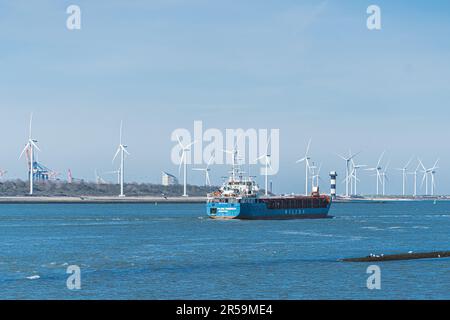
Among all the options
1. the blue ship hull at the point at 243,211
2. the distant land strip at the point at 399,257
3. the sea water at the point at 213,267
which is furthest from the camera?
the blue ship hull at the point at 243,211

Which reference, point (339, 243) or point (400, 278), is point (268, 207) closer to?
point (339, 243)

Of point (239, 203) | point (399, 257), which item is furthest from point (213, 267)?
point (239, 203)

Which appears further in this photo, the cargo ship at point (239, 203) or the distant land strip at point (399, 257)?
the cargo ship at point (239, 203)

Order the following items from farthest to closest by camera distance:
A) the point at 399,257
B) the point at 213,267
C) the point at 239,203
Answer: the point at 239,203
the point at 399,257
the point at 213,267

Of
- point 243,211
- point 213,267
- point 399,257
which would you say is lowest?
point 213,267

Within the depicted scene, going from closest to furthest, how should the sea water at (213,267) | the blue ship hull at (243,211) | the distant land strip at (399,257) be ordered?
the sea water at (213,267) → the distant land strip at (399,257) → the blue ship hull at (243,211)

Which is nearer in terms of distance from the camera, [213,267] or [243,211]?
[213,267]

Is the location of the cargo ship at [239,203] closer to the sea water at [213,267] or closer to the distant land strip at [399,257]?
the sea water at [213,267]

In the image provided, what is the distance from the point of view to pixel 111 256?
3329 inches

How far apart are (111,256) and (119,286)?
1034 inches

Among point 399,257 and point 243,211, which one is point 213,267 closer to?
point 399,257

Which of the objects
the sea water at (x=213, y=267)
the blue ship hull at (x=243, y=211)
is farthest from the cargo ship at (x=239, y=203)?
the sea water at (x=213, y=267)

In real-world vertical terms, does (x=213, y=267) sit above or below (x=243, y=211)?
below
